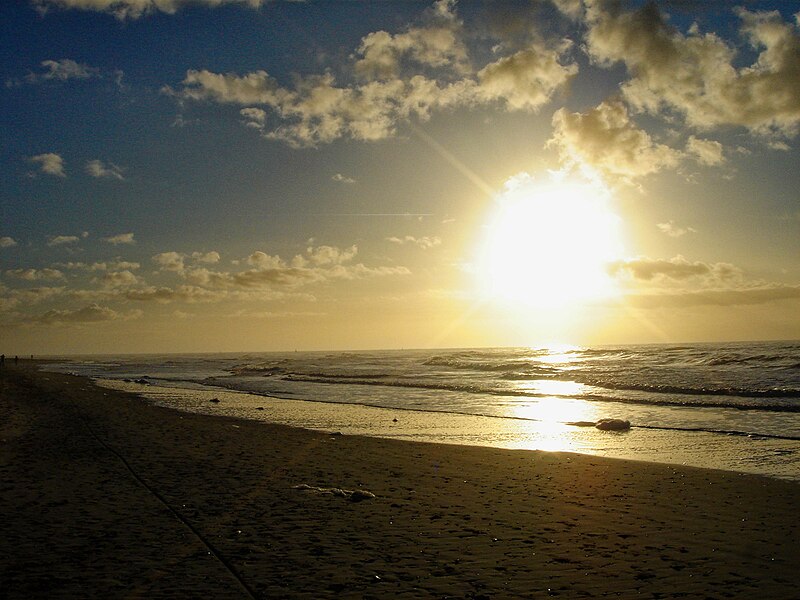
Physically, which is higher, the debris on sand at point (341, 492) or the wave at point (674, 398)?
the debris on sand at point (341, 492)

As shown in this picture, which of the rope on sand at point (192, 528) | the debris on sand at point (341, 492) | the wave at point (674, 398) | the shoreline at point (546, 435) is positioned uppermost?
the rope on sand at point (192, 528)

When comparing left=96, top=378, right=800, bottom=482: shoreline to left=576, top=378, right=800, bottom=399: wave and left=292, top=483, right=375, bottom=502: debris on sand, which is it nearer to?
left=292, top=483, right=375, bottom=502: debris on sand

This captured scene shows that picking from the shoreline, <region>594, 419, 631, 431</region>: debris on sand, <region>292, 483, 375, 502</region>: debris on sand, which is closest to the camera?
<region>292, 483, 375, 502</region>: debris on sand

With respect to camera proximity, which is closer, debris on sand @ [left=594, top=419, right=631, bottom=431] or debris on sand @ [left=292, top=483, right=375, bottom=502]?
debris on sand @ [left=292, top=483, right=375, bottom=502]

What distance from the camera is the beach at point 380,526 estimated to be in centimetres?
704

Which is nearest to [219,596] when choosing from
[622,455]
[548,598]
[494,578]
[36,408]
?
[494,578]

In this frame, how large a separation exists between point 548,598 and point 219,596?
3.69 m

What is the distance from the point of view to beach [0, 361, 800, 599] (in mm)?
7043

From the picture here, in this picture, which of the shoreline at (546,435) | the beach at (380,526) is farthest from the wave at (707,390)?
the beach at (380,526)

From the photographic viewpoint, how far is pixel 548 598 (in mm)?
Result: 6750

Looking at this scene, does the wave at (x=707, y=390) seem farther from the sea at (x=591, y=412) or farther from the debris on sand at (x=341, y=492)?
the debris on sand at (x=341, y=492)

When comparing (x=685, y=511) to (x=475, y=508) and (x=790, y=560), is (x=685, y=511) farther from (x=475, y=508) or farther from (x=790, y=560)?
(x=475, y=508)

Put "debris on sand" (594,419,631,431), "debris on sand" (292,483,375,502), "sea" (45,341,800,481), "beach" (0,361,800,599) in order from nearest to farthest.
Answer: "beach" (0,361,800,599)
"debris on sand" (292,483,375,502)
"sea" (45,341,800,481)
"debris on sand" (594,419,631,431)

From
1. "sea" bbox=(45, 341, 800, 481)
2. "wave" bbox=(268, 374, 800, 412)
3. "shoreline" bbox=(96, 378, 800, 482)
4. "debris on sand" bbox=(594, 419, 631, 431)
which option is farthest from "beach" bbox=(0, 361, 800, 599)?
"wave" bbox=(268, 374, 800, 412)
